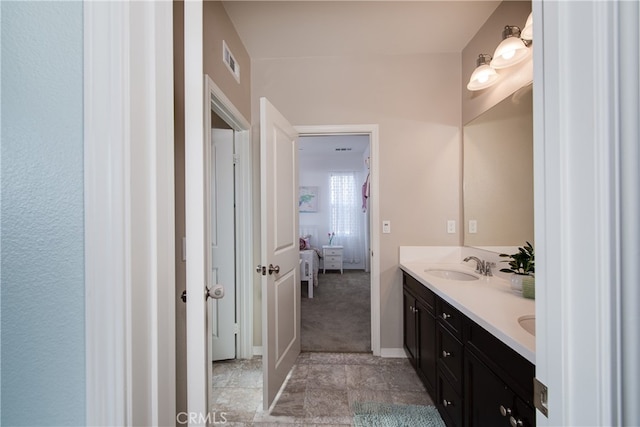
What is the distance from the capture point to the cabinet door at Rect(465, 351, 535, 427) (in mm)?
900

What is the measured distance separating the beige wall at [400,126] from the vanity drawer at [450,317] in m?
0.82

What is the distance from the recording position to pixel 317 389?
1841 mm

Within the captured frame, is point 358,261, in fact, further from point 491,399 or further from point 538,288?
point 538,288

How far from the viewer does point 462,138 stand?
7.52 ft

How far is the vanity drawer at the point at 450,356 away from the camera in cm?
128

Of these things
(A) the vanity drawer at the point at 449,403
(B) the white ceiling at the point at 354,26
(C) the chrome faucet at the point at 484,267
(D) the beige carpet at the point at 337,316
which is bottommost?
(D) the beige carpet at the point at 337,316

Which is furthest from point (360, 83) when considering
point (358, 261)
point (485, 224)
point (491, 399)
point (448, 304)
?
point (358, 261)

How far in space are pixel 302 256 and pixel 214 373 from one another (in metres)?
2.32

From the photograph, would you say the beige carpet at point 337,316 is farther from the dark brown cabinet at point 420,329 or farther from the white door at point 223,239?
the white door at point 223,239

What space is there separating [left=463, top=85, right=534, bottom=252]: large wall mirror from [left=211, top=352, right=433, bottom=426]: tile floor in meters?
1.23

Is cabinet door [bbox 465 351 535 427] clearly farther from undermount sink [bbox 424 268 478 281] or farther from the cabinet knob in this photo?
undermount sink [bbox 424 268 478 281]

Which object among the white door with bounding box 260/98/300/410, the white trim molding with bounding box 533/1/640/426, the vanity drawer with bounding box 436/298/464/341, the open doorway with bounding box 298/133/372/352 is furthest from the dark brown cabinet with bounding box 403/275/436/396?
the open doorway with bounding box 298/133/372/352

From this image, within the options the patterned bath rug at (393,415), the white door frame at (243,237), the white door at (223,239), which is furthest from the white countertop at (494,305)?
the white door at (223,239)

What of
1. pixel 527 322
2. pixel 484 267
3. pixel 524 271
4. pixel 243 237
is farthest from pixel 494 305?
pixel 243 237
